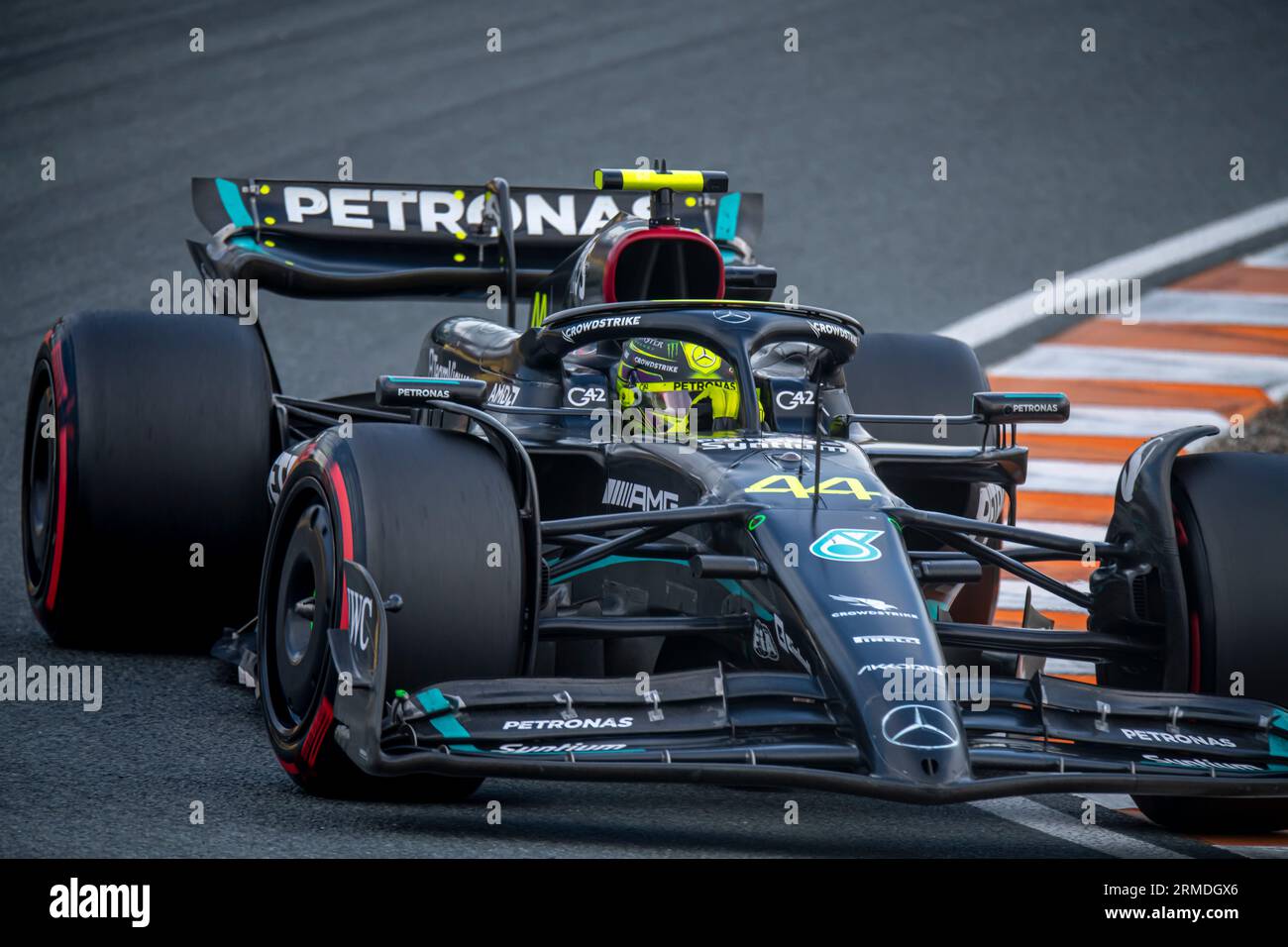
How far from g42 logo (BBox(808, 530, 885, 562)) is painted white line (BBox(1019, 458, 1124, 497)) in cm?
461

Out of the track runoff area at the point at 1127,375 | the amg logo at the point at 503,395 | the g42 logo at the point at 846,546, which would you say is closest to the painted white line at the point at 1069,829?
the g42 logo at the point at 846,546

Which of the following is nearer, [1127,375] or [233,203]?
[233,203]

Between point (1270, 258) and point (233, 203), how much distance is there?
8572 millimetres

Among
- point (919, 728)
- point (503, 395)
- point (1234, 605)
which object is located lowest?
point (919, 728)

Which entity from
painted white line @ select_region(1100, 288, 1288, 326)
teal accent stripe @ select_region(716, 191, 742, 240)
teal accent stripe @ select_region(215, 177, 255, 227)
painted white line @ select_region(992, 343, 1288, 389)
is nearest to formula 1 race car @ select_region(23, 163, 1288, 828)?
teal accent stripe @ select_region(215, 177, 255, 227)

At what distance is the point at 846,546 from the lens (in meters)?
5.04

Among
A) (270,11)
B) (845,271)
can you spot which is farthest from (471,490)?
(270,11)

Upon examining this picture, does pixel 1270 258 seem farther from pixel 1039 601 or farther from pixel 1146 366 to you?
pixel 1039 601

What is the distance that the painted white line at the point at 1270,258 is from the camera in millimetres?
13867

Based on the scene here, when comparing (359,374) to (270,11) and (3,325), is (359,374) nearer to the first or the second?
(3,325)

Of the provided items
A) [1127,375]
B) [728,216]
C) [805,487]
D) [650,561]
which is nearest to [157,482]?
[650,561]

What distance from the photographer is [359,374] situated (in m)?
11.9

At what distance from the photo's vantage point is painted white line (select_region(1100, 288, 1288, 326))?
41.7ft

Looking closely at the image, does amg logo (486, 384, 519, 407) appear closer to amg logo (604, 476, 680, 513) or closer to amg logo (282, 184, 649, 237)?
amg logo (604, 476, 680, 513)
